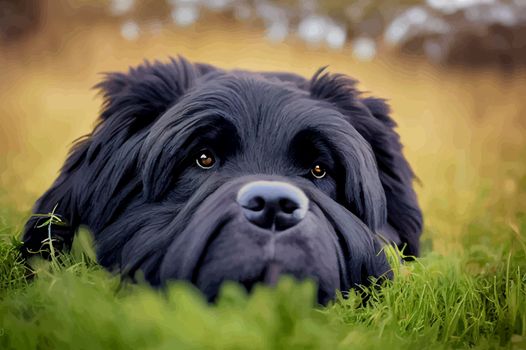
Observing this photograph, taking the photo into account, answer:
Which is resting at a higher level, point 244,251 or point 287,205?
point 287,205

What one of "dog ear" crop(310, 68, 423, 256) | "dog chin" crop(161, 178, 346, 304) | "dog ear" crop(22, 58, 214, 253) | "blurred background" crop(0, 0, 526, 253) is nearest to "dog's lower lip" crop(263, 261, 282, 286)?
"dog chin" crop(161, 178, 346, 304)

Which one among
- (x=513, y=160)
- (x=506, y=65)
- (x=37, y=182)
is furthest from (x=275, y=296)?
(x=506, y=65)

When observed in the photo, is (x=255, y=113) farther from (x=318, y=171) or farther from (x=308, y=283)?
(x=308, y=283)

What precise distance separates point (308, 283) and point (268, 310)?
162mm

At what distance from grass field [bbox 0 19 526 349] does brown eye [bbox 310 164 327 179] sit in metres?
0.57

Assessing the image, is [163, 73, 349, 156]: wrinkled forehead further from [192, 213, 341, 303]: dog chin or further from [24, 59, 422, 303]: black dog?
[192, 213, 341, 303]: dog chin

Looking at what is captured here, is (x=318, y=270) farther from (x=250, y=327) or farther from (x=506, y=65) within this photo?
(x=506, y=65)

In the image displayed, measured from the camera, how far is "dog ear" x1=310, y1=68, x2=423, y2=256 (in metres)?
3.62

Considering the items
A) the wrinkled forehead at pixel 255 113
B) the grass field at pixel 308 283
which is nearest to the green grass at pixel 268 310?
the grass field at pixel 308 283

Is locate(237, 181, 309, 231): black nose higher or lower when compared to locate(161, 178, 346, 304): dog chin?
higher

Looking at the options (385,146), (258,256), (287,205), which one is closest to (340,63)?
(385,146)

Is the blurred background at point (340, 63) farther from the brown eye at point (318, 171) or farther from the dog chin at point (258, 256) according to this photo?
the dog chin at point (258, 256)

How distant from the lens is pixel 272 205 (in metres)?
2.58

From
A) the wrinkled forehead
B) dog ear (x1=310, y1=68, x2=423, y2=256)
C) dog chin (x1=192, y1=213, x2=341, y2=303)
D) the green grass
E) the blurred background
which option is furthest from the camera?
the blurred background
